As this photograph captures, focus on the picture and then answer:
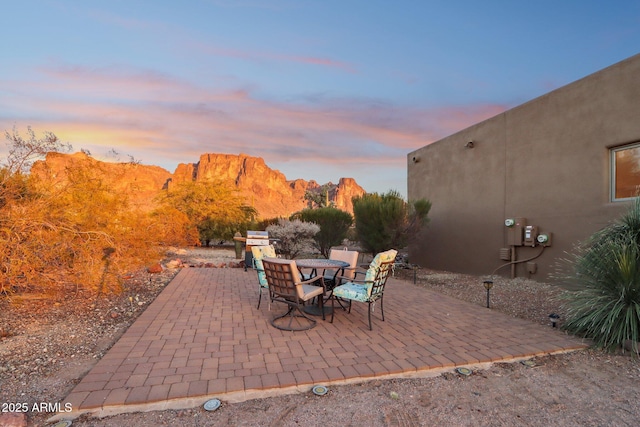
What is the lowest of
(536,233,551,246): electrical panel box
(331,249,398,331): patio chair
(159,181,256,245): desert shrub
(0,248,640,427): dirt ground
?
(0,248,640,427): dirt ground

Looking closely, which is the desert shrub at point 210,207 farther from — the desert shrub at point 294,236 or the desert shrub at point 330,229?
the desert shrub at point 330,229

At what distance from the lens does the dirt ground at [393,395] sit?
2.24 m

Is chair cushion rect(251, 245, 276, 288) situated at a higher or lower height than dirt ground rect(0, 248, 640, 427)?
higher

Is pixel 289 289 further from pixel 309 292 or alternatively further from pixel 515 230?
pixel 515 230

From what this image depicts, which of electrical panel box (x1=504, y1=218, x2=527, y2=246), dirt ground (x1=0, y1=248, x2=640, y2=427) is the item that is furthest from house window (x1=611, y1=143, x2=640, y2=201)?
dirt ground (x1=0, y1=248, x2=640, y2=427)

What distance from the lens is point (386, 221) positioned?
927 cm

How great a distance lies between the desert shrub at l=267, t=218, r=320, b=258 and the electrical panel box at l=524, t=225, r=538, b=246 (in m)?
6.95

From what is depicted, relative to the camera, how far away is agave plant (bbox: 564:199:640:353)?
3514 mm

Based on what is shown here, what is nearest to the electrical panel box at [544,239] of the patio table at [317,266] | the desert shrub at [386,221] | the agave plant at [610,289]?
the desert shrub at [386,221]

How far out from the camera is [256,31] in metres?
8.98

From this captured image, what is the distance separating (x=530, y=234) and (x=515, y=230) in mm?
415

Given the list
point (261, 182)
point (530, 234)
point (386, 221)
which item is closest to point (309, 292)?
point (386, 221)

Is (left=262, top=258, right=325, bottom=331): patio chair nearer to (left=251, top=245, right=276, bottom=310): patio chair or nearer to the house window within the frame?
(left=251, top=245, right=276, bottom=310): patio chair

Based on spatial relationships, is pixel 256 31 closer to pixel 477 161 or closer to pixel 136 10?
pixel 136 10
